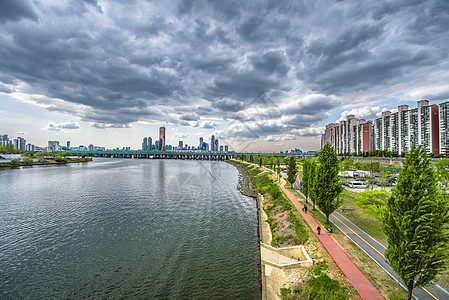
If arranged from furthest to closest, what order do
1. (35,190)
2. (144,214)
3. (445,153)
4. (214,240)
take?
1. (445,153)
2. (35,190)
3. (144,214)
4. (214,240)

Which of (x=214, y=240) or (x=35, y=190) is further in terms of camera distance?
(x=35, y=190)

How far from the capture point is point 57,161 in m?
147

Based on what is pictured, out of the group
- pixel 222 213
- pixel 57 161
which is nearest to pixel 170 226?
pixel 222 213

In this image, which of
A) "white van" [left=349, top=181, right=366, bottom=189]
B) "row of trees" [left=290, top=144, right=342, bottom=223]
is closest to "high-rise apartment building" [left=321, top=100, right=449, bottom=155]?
"white van" [left=349, top=181, right=366, bottom=189]

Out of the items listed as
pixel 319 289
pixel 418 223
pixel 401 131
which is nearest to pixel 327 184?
pixel 319 289

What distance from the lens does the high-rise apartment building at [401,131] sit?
82825 millimetres

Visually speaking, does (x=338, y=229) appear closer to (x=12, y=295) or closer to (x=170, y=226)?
(x=170, y=226)

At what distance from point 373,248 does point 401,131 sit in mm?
113843

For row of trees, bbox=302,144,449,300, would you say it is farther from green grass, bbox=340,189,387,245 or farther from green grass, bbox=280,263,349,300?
green grass, bbox=340,189,387,245

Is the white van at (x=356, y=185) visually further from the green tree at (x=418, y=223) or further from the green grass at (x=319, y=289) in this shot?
the green tree at (x=418, y=223)

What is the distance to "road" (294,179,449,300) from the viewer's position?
13.4m

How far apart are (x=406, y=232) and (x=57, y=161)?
19198 centimetres

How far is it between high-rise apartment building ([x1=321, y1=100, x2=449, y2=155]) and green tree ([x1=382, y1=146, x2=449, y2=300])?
51.1 m

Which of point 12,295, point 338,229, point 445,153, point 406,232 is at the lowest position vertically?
point 12,295
